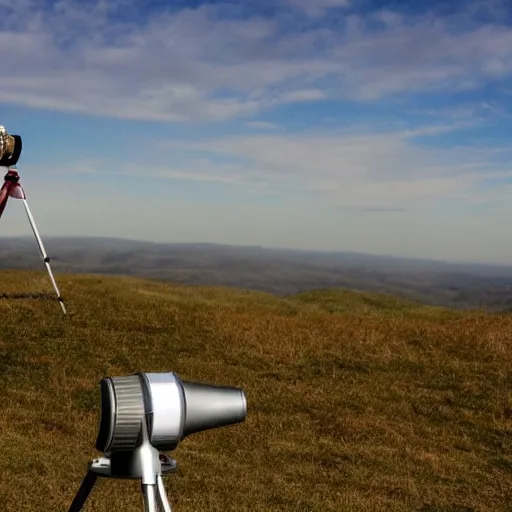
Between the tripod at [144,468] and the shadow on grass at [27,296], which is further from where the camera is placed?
the shadow on grass at [27,296]

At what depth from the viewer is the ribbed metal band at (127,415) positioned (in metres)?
2.78

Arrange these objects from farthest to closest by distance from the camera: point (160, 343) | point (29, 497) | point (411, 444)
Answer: point (160, 343), point (411, 444), point (29, 497)

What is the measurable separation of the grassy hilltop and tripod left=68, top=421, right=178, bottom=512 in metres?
6.68

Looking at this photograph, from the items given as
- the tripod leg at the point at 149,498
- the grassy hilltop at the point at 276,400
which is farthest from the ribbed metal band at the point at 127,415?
the grassy hilltop at the point at 276,400

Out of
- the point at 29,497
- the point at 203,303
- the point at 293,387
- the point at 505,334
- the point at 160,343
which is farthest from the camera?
the point at 203,303

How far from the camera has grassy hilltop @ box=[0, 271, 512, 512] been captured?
34.7 feet

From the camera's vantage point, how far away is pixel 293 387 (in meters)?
17.7

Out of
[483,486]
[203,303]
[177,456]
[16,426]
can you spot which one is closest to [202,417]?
[177,456]

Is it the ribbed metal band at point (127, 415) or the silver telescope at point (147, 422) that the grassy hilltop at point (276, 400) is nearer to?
the silver telescope at point (147, 422)

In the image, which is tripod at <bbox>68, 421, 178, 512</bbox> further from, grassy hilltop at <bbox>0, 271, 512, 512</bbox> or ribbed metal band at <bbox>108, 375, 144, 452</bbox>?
grassy hilltop at <bbox>0, 271, 512, 512</bbox>

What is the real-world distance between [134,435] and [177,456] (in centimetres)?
984

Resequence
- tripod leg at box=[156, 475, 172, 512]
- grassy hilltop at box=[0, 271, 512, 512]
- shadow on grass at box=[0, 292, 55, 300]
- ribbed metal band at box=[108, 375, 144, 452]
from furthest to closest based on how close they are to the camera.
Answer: shadow on grass at box=[0, 292, 55, 300] → grassy hilltop at box=[0, 271, 512, 512] → tripod leg at box=[156, 475, 172, 512] → ribbed metal band at box=[108, 375, 144, 452]

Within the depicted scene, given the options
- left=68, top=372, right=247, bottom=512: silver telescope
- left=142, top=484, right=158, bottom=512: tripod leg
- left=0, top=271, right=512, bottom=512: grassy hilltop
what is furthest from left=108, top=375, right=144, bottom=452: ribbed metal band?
left=0, top=271, right=512, bottom=512: grassy hilltop

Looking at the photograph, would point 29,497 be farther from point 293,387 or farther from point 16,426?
point 293,387
